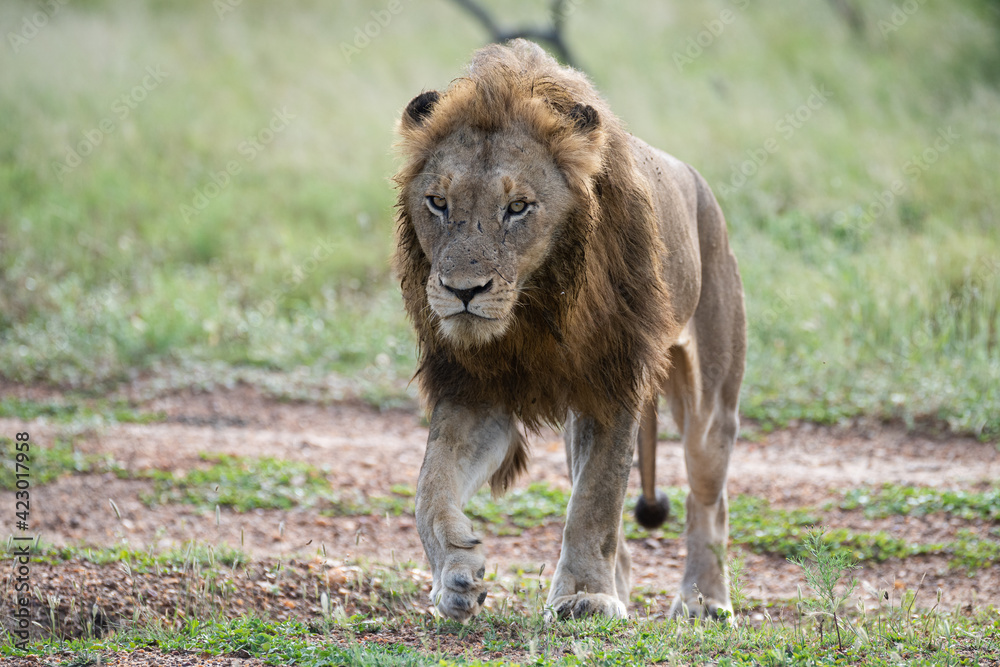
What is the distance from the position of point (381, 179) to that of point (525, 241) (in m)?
10.4

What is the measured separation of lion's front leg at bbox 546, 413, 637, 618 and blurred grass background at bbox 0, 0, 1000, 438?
2.91 metres

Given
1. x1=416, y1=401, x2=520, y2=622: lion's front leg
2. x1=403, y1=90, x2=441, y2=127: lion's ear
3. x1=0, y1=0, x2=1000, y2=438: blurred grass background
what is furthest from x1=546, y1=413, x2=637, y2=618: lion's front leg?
x1=0, y1=0, x2=1000, y2=438: blurred grass background

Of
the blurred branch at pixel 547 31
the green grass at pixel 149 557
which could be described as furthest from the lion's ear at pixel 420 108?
the blurred branch at pixel 547 31

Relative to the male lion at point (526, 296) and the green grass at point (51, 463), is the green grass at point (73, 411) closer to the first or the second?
the green grass at point (51, 463)

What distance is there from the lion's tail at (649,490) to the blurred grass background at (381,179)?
2.30 m

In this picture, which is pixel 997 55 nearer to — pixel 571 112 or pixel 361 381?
pixel 361 381

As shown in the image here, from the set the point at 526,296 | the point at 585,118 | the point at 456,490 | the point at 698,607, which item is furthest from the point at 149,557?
the point at 585,118

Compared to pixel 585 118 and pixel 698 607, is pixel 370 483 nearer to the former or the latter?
pixel 698 607

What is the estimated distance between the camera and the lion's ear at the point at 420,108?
3.49 meters

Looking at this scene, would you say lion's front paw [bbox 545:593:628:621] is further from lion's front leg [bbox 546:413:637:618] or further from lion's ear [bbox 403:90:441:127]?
lion's ear [bbox 403:90:441:127]

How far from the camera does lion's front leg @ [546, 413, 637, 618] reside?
340cm

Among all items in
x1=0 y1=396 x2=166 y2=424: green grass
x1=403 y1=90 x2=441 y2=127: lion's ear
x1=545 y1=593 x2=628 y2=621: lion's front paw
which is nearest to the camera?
x1=545 y1=593 x2=628 y2=621: lion's front paw

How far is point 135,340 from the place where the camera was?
920 centimetres

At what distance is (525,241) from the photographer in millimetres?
3219
